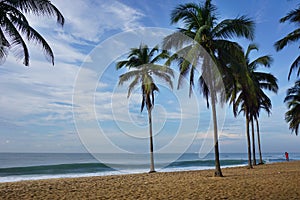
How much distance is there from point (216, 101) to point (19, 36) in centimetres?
786

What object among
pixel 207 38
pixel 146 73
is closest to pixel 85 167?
pixel 146 73

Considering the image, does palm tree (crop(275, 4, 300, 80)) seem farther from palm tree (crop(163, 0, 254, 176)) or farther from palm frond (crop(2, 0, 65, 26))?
palm frond (crop(2, 0, 65, 26))

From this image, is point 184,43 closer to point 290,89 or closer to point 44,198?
point 44,198

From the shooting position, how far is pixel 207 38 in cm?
1155

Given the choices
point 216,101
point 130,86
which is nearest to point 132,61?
point 130,86

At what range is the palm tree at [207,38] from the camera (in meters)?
11.3

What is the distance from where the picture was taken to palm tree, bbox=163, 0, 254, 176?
11336mm

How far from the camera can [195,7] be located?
1173 centimetres

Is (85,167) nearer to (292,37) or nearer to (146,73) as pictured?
(146,73)

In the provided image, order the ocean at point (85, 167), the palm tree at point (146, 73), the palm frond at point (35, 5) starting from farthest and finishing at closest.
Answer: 1. the ocean at point (85, 167)
2. the palm tree at point (146, 73)
3. the palm frond at point (35, 5)

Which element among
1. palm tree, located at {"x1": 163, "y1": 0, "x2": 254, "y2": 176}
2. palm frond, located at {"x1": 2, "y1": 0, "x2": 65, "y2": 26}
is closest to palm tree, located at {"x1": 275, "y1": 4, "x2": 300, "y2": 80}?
palm tree, located at {"x1": 163, "y1": 0, "x2": 254, "y2": 176}

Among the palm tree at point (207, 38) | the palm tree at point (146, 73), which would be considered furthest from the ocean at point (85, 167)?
the palm tree at point (207, 38)

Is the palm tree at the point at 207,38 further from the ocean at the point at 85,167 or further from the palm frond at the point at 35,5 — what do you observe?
the ocean at the point at 85,167

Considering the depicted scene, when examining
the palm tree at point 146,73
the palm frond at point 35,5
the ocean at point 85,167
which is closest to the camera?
the palm frond at point 35,5
